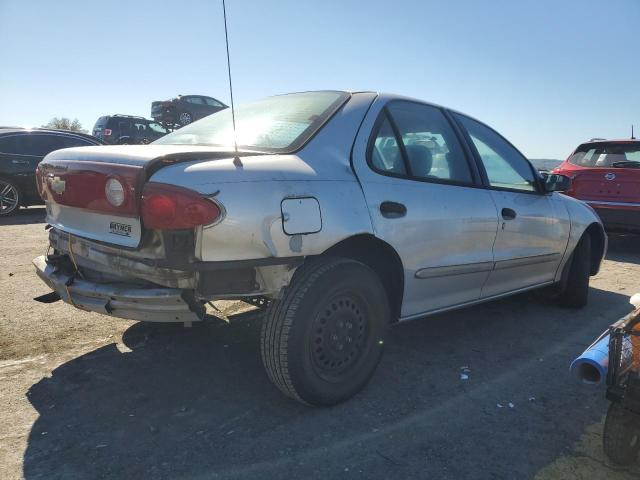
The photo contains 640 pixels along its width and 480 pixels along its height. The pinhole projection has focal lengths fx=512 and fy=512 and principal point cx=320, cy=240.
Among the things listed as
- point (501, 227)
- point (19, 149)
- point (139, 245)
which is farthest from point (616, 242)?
point (19, 149)

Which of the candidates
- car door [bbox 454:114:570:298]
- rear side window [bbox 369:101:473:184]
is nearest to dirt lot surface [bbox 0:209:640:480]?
car door [bbox 454:114:570:298]

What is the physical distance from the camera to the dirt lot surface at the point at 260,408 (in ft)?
7.22

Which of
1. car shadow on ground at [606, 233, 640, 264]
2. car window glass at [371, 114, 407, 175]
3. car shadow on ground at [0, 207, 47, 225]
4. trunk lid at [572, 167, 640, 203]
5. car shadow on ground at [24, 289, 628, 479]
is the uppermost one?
car window glass at [371, 114, 407, 175]

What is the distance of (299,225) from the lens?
2.36 meters

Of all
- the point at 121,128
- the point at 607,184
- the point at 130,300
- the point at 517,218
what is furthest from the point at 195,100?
the point at 130,300

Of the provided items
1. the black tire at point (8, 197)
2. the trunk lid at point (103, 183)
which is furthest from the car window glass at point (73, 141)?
the trunk lid at point (103, 183)

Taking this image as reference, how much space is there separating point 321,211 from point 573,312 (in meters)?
3.22

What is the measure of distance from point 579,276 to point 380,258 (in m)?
2.58

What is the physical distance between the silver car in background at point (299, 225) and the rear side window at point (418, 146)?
10mm

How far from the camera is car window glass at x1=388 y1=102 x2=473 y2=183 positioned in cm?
309

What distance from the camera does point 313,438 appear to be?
240 centimetres

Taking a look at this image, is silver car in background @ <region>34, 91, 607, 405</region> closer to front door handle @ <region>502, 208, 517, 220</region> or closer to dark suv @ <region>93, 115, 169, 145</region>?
front door handle @ <region>502, 208, 517, 220</region>

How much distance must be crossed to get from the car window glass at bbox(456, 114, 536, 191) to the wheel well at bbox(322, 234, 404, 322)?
46.0 inches

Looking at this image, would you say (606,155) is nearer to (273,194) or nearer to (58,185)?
(273,194)
